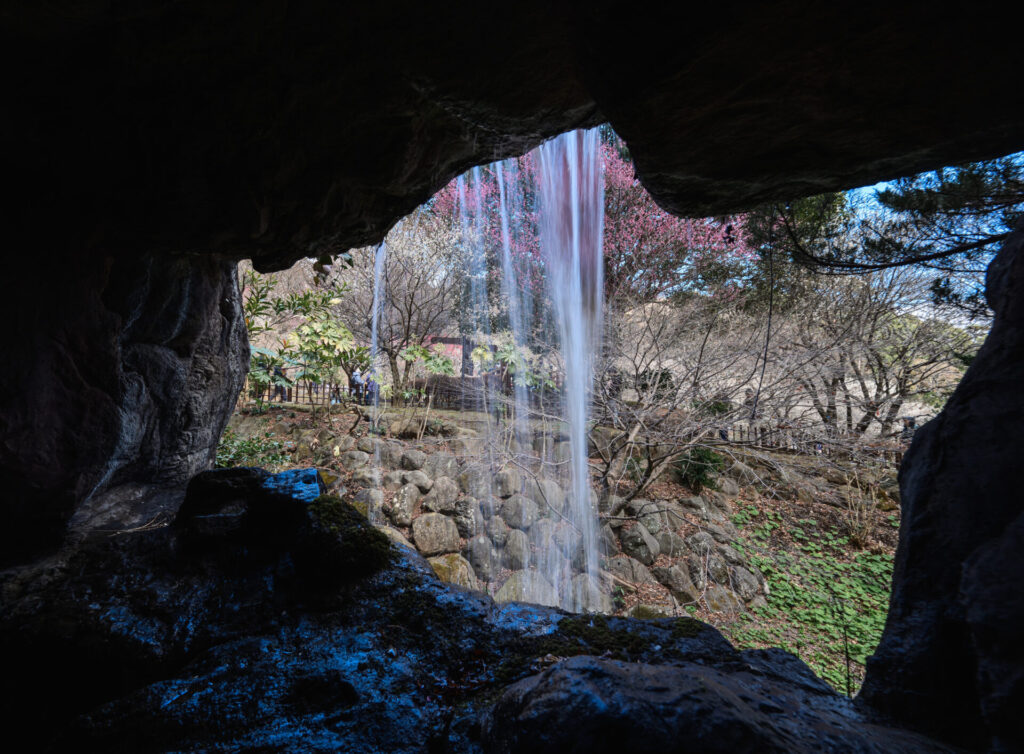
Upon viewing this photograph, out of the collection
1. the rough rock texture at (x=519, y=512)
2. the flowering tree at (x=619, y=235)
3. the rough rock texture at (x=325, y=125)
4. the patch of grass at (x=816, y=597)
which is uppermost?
the flowering tree at (x=619, y=235)

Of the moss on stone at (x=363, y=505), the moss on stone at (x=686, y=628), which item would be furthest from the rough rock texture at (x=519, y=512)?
the moss on stone at (x=686, y=628)

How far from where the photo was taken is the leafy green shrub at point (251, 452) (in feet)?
18.7

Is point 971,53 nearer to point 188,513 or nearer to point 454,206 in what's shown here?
point 188,513

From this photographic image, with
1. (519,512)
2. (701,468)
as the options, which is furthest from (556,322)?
(701,468)

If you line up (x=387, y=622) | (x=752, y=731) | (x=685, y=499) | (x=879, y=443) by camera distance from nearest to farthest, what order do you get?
(x=752, y=731) < (x=387, y=622) < (x=879, y=443) < (x=685, y=499)

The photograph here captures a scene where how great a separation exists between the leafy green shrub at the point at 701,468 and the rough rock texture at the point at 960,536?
6498mm

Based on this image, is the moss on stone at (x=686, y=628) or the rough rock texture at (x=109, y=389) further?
the rough rock texture at (x=109, y=389)

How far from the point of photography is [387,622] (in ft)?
6.31

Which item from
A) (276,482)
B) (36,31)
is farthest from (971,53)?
(276,482)

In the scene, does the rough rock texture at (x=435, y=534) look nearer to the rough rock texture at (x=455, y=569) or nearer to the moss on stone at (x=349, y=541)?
the rough rock texture at (x=455, y=569)

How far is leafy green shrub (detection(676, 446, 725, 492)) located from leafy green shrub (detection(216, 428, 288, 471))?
7166 millimetres

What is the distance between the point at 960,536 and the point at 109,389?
413 centimetres

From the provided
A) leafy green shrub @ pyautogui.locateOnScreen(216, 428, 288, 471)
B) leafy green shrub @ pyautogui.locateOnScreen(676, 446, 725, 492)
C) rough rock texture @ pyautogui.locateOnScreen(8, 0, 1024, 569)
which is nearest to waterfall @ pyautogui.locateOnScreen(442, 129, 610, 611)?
leafy green shrub @ pyautogui.locateOnScreen(676, 446, 725, 492)

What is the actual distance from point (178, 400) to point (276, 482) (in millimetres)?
1272
